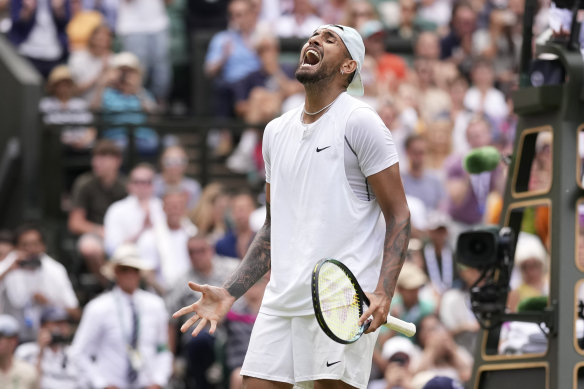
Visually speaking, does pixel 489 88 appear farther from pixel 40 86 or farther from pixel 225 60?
pixel 40 86

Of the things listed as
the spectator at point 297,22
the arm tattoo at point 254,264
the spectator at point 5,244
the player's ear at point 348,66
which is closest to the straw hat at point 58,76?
the spectator at point 5,244

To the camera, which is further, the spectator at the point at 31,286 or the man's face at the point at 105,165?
the man's face at the point at 105,165

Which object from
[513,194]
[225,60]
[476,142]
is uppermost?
[225,60]

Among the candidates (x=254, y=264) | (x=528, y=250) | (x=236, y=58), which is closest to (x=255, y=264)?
(x=254, y=264)

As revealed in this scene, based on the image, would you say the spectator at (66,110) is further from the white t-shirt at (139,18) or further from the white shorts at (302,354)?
the white shorts at (302,354)

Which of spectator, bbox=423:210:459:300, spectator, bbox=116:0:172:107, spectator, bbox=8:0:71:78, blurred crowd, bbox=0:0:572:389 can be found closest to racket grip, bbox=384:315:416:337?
blurred crowd, bbox=0:0:572:389

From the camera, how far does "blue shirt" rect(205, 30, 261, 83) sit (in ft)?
51.7

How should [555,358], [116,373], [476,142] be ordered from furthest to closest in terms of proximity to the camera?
[476,142] → [116,373] → [555,358]

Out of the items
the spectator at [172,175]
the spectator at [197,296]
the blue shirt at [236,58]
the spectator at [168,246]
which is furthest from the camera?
the blue shirt at [236,58]

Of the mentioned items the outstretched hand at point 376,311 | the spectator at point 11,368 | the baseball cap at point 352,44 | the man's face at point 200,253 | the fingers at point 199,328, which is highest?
the baseball cap at point 352,44

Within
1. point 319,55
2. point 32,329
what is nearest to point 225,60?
point 32,329

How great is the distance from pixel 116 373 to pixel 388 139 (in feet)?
20.0

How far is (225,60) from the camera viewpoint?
52.2 feet

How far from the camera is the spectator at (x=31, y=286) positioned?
1208 cm
